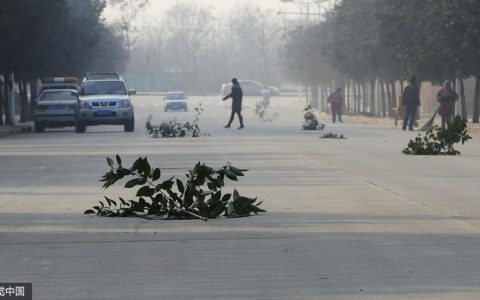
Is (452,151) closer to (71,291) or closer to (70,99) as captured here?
(71,291)

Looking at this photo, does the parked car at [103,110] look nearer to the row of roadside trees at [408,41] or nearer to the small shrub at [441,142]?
the row of roadside trees at [408,41]

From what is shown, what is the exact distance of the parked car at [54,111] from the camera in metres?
51.5

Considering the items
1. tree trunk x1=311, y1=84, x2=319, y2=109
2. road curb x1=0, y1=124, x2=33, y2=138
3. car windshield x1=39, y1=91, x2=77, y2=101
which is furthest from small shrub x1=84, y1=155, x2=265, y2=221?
tree trunk x1=311, y1=84, x2=319, y2=109

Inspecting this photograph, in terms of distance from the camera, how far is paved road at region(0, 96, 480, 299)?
31.6ft

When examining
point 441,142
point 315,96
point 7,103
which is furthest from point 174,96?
point 441,142

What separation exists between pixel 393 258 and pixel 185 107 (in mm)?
86204

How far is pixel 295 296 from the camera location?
9125 mm

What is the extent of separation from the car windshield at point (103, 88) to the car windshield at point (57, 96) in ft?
7.78

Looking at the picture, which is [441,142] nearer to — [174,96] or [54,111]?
[54,111]

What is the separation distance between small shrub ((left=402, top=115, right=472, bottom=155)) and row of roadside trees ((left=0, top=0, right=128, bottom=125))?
17.4 meters

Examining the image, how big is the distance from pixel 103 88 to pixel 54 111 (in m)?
2.87

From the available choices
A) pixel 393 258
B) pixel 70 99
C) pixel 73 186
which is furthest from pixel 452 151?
pixel 70 99

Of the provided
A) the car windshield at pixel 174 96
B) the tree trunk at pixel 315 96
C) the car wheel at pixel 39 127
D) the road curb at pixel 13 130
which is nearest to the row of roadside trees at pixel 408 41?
the car windshield at pixel 174 96

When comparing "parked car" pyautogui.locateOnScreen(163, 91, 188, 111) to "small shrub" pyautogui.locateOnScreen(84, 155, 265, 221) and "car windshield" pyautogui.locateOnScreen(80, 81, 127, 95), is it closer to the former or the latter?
"car windshield" pyautogui.locateOnScreen(80, 81, 127, 95)
